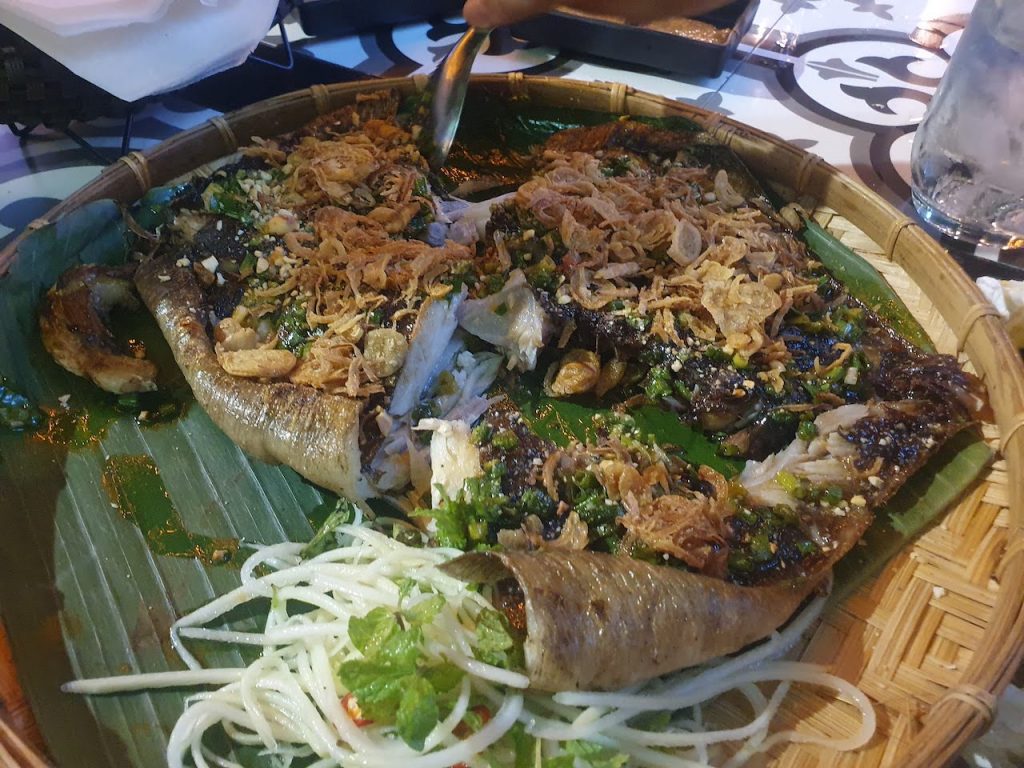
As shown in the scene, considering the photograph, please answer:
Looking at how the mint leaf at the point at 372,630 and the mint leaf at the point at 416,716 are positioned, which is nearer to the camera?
the mint leaf at the point at 416,716

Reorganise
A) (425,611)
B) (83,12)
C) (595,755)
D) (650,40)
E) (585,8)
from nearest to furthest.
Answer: (595,755) < (425,611) < (83,12) < (585,8) < (650,40)

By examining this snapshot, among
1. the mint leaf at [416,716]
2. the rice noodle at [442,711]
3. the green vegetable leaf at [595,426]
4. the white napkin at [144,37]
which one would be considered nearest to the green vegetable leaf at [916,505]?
the rice noodle at [442,711]

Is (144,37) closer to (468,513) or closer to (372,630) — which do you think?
(468,513)

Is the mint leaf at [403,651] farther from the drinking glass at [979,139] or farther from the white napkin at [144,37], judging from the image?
the drinking glass at [979,139]

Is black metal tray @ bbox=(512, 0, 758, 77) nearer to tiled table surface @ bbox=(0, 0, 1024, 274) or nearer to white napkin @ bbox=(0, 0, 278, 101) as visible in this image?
tiled table surface @ bbox=(0, 0, 1024, 274)

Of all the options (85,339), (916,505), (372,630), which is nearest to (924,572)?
(916,505)

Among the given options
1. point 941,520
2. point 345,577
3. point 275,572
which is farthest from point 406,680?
point 941,520

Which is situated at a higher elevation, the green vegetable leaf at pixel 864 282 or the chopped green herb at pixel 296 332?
the green vegetable leaf at pixel 864 282
